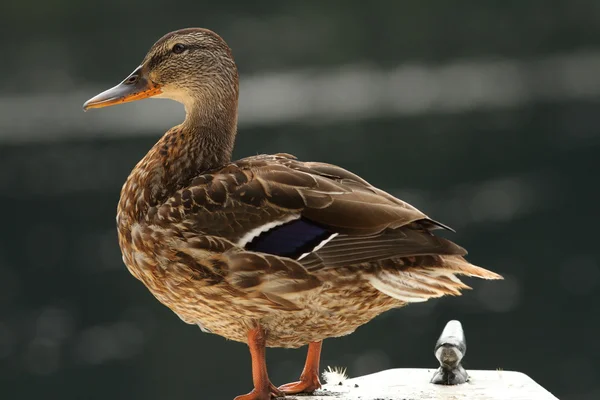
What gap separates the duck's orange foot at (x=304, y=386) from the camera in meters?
6.20

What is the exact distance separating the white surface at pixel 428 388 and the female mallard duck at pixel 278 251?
14.8 inches

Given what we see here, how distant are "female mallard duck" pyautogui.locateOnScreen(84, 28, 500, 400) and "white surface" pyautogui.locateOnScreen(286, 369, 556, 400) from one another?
0.37m

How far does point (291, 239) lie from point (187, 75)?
1.29 m

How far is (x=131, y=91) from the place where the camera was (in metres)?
6.35

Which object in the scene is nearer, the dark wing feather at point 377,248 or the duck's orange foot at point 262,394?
the dark wing feather at point 377,248

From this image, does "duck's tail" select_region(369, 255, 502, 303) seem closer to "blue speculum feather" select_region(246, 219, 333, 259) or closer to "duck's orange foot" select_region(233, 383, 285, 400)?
"blue speculum feather" select_region(246, 219, 333, 259)

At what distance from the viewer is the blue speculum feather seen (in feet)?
18.1

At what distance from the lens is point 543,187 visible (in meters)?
28.8

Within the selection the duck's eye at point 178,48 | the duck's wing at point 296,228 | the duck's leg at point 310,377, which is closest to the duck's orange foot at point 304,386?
the duck's leg at point 310,377

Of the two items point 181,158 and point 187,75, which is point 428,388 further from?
point 187,75

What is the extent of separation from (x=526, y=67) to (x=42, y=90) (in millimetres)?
19227

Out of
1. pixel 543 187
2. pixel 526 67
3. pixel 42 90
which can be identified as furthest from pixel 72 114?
pixel 526 67

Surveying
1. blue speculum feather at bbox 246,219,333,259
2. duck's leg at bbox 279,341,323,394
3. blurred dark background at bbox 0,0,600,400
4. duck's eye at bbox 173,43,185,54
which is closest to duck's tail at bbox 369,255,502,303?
blue speculum feather at bbox 246,219,333,259

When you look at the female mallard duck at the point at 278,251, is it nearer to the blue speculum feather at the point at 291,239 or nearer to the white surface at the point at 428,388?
the blue speculum feather at the point at 291,239
